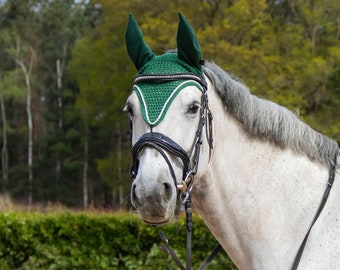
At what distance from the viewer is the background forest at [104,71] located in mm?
19062

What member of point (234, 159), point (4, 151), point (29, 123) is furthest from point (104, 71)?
point (234, 159)

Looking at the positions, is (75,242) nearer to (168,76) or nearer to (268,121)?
(268,121)

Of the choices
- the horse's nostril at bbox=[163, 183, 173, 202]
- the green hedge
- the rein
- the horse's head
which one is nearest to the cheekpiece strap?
the horse's head

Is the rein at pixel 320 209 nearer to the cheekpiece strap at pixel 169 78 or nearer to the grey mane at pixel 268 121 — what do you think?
the grey mane at pixel 268 121

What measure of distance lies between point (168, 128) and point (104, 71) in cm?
2542

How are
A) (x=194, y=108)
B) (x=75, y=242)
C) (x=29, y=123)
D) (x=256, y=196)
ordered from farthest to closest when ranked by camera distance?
(x=29, y=123) < (x=75, y=242) < (x=256, y=196) < (x=194, y=108)

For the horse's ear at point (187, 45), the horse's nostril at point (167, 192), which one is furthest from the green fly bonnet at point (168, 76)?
the horse's nostril at point (167, 192)

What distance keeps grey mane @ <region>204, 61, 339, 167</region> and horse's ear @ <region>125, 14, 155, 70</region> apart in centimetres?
28

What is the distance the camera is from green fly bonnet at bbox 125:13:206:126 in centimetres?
244

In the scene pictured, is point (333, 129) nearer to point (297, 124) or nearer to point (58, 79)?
point (297, 124)

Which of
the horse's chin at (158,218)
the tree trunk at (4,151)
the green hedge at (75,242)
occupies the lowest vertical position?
the tree trunk at (4,151)

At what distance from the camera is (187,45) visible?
2.54m

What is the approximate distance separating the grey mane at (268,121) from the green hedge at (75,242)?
16.3 ft

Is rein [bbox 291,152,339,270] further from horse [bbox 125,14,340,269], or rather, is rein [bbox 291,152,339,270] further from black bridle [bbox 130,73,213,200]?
black bridle [bbox 130,73,213,200]
